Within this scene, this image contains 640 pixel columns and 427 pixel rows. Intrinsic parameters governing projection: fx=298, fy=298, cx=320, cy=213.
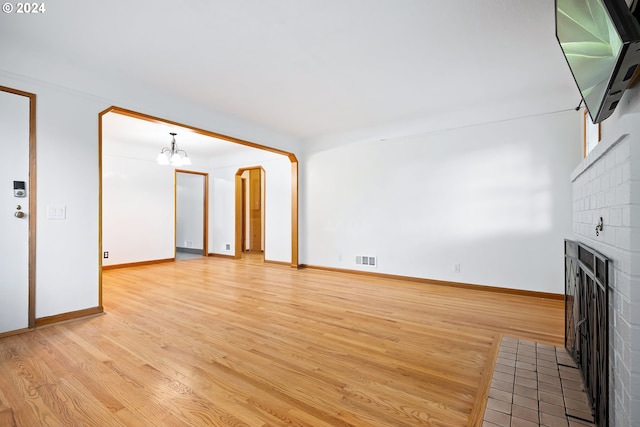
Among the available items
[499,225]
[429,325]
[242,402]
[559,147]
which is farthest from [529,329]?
[242,402]

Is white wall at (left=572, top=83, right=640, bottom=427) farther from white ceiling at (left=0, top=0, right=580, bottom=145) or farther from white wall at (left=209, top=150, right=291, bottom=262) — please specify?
white wall at (left=209, top=150, right=291, bottom=262)

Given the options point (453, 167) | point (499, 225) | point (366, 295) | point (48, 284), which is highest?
point (453, 167)

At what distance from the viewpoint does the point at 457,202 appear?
4.42 meters

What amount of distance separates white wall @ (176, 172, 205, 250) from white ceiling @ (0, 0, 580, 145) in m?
4.58

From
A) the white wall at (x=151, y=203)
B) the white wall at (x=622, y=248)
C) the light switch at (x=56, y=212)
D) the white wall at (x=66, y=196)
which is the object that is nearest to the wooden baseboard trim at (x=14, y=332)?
the white wall at (x=66, y=196)

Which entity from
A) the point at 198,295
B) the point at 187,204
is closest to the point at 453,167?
the point at 198,295

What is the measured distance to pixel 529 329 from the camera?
2748 millimetres

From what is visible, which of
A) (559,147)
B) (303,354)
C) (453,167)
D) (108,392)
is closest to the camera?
(108,392)

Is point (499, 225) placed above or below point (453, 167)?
below

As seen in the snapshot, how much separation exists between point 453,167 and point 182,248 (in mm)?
7690

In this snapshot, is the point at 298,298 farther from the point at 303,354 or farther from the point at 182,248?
the point at 182,248

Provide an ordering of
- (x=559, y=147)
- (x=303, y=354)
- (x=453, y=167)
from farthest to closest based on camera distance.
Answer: (x=453, y=167) → (x=559, y=147) → (x=303, y=354)

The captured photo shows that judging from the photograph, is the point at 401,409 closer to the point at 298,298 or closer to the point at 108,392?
the point at 108,392

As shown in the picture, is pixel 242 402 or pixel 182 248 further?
pixel 182 248
